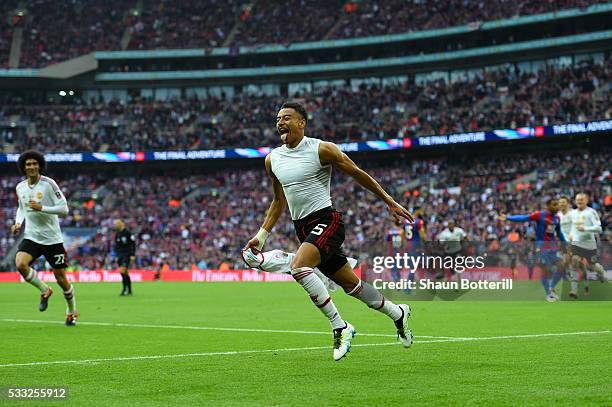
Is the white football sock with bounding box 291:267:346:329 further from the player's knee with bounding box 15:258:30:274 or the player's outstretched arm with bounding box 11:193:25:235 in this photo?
the player's knee with bounding box 15:258:30:274

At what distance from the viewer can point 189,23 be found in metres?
72.2

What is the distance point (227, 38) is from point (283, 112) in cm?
6263

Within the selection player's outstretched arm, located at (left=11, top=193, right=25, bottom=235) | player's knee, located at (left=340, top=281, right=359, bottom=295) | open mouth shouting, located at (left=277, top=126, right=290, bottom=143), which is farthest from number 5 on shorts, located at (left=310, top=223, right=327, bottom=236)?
player's outstretched arm, located at (left=11, top=193, right=25, bottom=235)

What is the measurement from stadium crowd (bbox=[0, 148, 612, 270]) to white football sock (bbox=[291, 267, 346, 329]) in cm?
3383

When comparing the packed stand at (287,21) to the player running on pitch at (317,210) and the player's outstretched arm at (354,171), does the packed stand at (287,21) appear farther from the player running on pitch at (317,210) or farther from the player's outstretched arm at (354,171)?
the player's outstretched arm at (354,171)

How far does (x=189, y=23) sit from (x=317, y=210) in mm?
64969

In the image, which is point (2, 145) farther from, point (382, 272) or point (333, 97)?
point (382, 272)

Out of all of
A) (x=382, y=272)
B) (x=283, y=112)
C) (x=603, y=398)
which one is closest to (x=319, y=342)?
(x=283, y=112)

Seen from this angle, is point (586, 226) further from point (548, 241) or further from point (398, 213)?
point (398, 213)

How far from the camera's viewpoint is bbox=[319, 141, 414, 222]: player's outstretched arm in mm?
9133

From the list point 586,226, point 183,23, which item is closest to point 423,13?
point 183,23

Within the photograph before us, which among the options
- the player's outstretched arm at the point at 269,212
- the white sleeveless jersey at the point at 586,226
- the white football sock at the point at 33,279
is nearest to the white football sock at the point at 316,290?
the player's outstretched arm at the point at 269,212

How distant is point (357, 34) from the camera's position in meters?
65.6

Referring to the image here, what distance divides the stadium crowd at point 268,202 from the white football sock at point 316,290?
33829 mm
